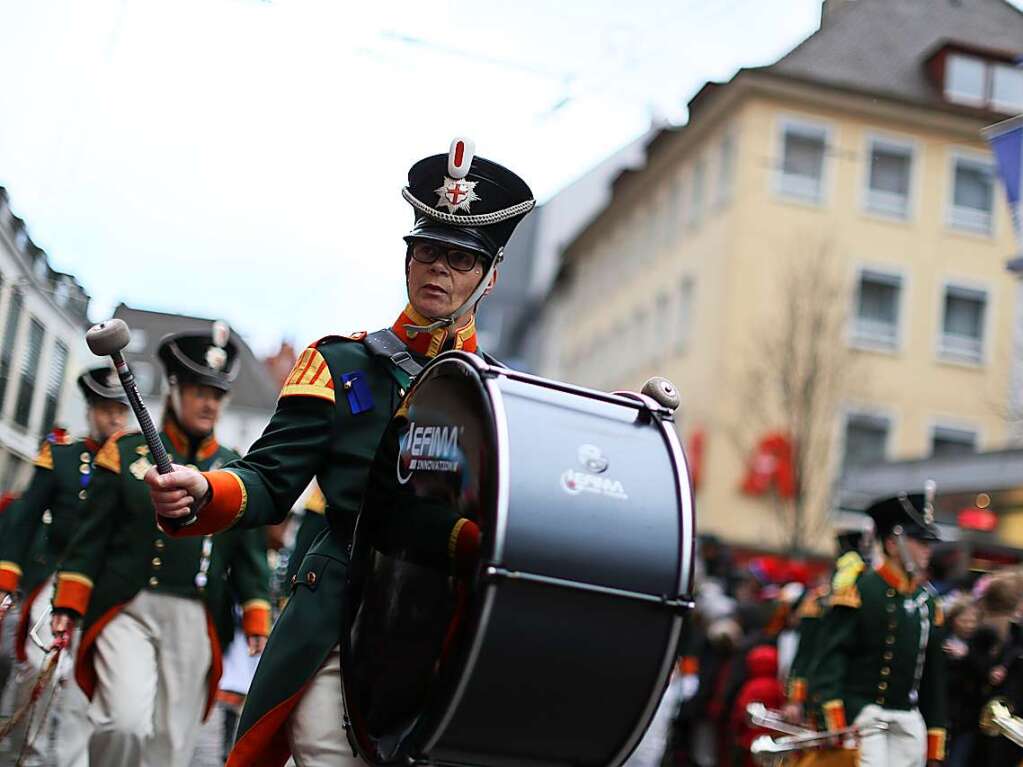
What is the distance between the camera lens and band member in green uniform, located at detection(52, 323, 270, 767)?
665 centimetres

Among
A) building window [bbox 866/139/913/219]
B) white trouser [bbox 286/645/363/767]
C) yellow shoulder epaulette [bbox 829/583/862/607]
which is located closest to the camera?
white trouser [bbox 286/645/363/767]

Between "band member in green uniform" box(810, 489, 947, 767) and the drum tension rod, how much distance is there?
5.33 m

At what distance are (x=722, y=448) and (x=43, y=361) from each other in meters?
25.1

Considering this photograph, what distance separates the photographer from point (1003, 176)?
1102 centimetres

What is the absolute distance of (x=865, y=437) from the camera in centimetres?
3347

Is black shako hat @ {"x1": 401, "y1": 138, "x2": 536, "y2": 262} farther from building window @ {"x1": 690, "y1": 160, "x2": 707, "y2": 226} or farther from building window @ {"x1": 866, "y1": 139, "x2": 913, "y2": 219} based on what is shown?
building window @ {"x1": 690, "y1": 160, "x2": 707, "y2": 226}

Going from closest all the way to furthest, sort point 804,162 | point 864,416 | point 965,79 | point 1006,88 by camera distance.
→ point 864,416 < point 804,162 < point 965,79 < point 1006,88

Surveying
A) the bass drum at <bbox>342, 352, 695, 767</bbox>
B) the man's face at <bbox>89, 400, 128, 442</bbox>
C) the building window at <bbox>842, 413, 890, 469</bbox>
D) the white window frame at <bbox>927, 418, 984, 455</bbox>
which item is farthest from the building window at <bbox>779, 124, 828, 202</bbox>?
the bass drum at <bbox>342, 352, 695, 767</bbox>

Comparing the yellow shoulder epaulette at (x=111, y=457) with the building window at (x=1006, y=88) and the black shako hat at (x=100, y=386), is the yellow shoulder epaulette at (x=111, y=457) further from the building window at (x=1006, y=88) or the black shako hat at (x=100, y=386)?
the building window at (x=1006, y=88)

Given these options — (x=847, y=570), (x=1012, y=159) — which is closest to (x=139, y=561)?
(x=847, y=570)

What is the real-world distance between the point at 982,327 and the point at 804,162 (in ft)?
16.7

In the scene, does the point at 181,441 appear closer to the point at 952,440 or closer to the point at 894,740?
the point at 894,740

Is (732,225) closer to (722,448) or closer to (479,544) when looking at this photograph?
(722,448)

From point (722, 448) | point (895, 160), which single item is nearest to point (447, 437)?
point (722, 448)
